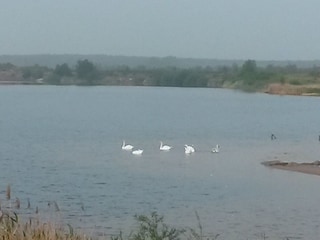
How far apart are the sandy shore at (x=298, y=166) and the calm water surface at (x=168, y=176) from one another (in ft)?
1.88

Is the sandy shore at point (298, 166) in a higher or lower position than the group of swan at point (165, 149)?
higher

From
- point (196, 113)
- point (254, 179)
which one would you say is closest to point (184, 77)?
point (196, 113)

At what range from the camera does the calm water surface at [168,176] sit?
19000mm

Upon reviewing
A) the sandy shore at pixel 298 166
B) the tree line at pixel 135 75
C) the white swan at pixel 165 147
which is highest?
the sandy shore at pixel 298 166

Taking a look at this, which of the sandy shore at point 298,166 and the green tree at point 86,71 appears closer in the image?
the sandy shore at point 298,166

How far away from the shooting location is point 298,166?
31172 mm

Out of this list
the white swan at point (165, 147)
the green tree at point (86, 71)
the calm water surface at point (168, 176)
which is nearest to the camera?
the calm water surface at point (168, 176)

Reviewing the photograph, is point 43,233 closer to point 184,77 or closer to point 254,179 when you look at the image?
point 254,179

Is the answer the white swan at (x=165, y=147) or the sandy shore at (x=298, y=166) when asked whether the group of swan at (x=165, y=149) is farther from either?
the sandy shore at (x=298, y=166)

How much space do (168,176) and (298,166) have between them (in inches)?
239

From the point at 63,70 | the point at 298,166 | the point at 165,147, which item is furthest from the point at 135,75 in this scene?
the point at 298,166

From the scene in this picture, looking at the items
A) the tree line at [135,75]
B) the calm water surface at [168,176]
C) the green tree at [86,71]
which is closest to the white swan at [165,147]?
the calm water surface at [168,176]

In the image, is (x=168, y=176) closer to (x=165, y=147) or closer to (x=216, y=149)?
(x=165, y=147)

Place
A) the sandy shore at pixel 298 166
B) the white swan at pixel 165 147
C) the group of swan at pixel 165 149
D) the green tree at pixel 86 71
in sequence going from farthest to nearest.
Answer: the green tree at pixel 86 71, the white swan at pixel 165 147, the group of swan at pixel 165 149, the sandy shore at pixel 298 166
